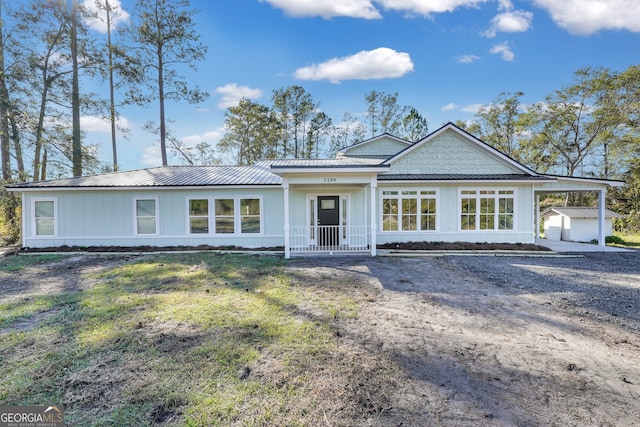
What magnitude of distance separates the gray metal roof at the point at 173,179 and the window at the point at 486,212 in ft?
25.3

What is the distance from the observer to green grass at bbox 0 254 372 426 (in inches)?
99.3

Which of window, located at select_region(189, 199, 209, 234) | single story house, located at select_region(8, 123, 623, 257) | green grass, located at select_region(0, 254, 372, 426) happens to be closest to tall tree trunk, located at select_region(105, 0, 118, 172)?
single story house, located at select_region(8, 123, 623, 257)

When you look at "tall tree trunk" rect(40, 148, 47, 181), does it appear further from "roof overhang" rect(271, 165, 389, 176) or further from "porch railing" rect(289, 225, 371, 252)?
"roof overhang" rect(271, 165, 389, 176)

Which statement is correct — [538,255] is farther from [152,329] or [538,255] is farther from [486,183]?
[152,329]

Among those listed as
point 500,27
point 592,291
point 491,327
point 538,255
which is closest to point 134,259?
point 491,327

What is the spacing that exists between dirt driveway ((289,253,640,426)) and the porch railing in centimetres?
354

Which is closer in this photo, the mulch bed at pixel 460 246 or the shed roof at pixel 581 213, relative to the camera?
the mulch bed at pixel 460 246

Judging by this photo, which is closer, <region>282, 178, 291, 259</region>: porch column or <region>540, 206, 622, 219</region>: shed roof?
<region>282, 178, 291, 259</region>: porch column

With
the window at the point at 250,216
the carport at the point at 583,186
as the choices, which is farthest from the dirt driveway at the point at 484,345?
the carport at the point at 583,186

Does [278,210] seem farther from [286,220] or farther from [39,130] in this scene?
[39,130]

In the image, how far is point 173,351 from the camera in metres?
3.52

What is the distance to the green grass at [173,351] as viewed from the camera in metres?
2.52

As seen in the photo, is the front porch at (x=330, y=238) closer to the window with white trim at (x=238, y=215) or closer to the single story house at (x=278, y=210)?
the single story house at (x=278, y=210)

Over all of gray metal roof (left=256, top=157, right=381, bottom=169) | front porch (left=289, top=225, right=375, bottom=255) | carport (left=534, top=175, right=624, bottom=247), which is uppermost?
gray metal roof (left=256, top=157, right=381, bottom=169)
